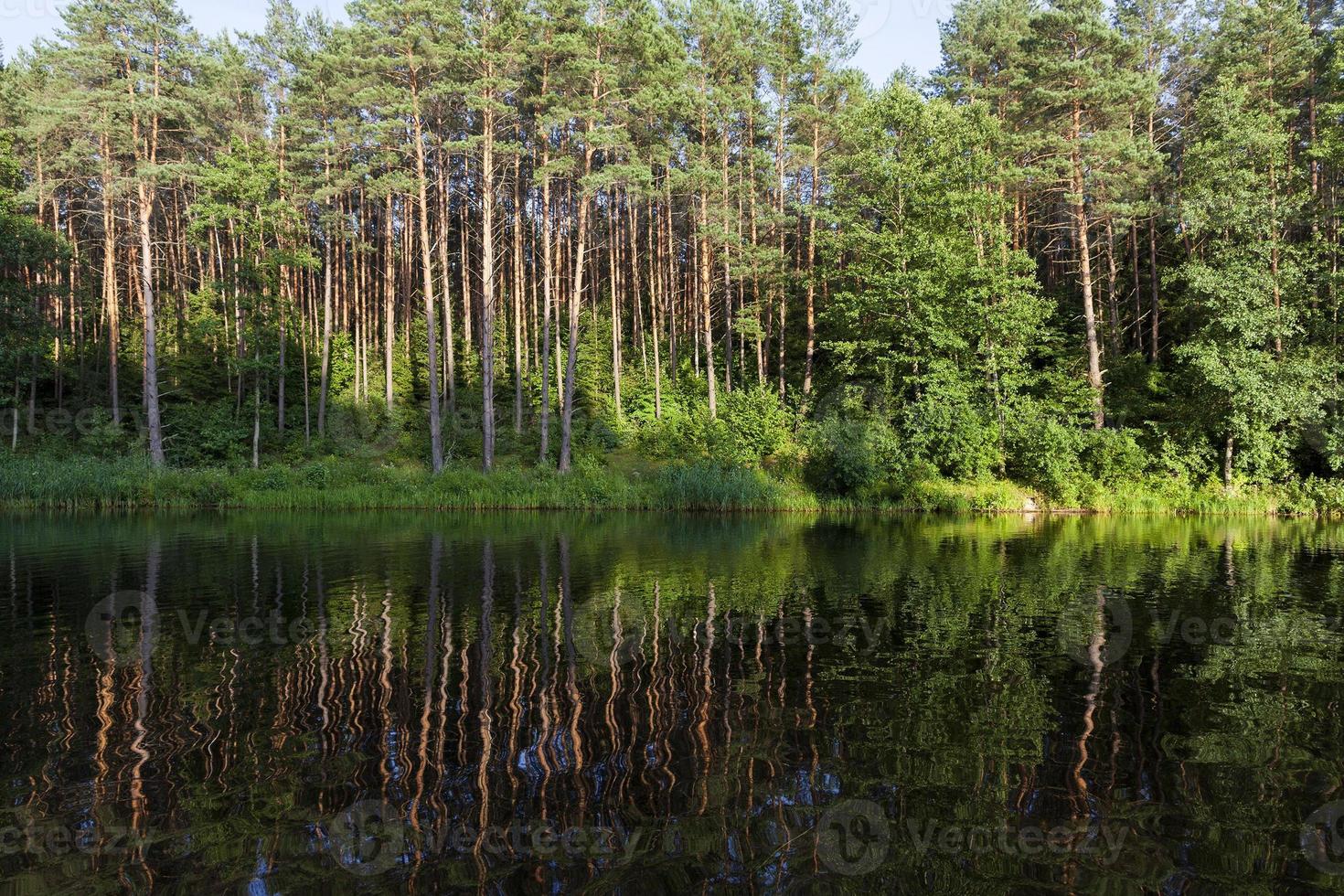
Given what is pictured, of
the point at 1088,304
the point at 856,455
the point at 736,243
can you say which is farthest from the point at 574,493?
the point at 1088,304

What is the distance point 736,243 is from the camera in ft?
124

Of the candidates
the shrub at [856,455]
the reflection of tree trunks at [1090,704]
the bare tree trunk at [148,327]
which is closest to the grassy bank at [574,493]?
the shrub at [856,455]

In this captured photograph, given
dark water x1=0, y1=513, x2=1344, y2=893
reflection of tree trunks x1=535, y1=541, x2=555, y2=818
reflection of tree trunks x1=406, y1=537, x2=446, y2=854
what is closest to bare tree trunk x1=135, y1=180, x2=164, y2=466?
dark water x1=0, y1=513, x2=1344, y2=893

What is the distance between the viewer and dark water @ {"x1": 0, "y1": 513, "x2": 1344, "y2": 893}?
15.5 feet

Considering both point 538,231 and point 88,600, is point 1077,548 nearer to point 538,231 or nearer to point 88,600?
point 88,600

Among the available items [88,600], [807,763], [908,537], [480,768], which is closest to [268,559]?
[88,600]

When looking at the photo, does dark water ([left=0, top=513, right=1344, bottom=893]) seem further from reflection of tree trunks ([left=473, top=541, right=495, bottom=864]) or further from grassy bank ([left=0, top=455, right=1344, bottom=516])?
grassy bank ([left=0, top=455, right=1344, bottom=516])

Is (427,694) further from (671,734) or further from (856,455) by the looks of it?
(856,455)

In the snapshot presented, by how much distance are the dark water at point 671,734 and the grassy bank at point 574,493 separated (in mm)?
15421

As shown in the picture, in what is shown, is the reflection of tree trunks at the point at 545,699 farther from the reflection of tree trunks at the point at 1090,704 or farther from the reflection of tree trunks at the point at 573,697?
the reflection of tree trunks at the point at 1090,704

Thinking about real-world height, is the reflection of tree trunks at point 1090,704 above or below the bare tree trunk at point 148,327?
below

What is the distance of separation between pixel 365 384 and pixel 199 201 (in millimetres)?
11889

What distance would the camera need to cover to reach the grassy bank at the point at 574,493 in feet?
92.7

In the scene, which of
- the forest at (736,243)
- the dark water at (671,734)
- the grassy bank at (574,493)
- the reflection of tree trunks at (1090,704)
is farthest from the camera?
the forest at (736,243)
